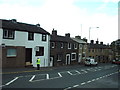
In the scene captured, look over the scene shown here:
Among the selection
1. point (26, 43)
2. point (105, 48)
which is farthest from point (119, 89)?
point (105, 48)

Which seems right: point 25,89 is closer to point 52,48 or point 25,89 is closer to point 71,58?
point 52,48

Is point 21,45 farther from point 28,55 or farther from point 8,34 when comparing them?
point 8,34

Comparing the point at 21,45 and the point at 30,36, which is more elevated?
the point at 30,36

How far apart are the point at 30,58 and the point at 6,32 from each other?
619 cm

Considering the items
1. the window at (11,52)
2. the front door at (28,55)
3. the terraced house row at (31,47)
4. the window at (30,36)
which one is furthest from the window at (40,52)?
the window at (11,52)

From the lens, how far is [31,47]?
27328 millimetres

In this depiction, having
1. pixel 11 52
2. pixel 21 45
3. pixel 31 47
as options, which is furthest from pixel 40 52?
pixel 11 52

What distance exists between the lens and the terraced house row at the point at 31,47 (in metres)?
23.3

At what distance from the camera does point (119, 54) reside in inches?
2766

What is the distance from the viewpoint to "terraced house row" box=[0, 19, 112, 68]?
2328cm

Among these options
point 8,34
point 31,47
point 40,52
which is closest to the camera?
point 8,34

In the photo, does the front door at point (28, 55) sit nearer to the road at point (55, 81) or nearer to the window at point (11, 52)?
the window at point (11, 52)

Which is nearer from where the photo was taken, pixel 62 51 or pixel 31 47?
pixel 31 47

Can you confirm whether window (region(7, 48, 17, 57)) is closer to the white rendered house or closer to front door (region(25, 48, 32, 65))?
the white rendered house
